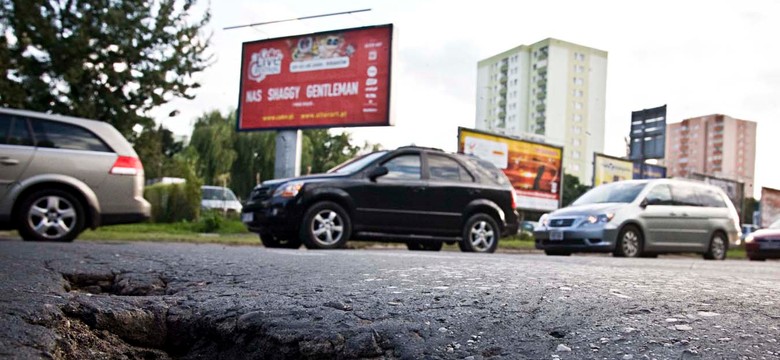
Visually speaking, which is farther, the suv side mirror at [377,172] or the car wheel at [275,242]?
the car wheel at [275,242]

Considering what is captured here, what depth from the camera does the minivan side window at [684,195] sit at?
38.6ft

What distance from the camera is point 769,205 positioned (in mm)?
41688

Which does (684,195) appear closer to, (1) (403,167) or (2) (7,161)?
(1) (403,167)

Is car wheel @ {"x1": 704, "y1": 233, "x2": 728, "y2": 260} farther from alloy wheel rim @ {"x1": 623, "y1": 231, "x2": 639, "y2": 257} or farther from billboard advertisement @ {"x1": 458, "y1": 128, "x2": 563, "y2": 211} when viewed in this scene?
billboard advertisement @ {"x1": 458, "y1": 128, "x2": 563, "y2": 211}

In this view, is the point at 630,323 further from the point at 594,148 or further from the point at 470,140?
the point at 594,148

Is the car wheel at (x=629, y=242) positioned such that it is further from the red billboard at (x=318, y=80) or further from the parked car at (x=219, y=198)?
the parked car at (x=219, y=198)

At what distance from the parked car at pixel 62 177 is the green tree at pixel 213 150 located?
2874 cm

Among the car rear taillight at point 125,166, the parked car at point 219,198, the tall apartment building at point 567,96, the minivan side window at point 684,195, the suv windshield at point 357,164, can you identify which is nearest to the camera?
the car rear taillight at point 125,166

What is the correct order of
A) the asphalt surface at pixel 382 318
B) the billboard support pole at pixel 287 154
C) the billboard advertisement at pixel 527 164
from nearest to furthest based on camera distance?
the asphalt surface at pixel 382 318 < the billboard support pole at pixel 287 154 < the billboard advertisement at pixel 527 164

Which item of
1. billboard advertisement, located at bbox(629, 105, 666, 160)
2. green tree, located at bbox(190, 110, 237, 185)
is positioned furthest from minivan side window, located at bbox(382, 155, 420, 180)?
green tree, located at bbox(190, 110, 237, 185)

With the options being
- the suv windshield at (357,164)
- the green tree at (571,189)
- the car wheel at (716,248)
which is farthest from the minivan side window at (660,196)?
the green tree at (571,189)

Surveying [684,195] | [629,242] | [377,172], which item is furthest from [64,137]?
[684,195]

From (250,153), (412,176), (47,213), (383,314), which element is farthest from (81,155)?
(250,153)

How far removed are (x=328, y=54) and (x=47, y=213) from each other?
1274 centimetres
